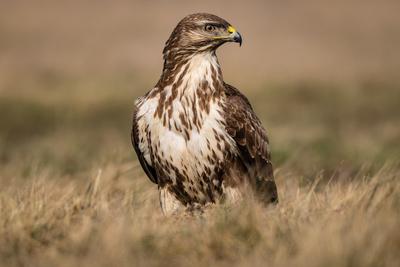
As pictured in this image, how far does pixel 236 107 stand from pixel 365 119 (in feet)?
26.8

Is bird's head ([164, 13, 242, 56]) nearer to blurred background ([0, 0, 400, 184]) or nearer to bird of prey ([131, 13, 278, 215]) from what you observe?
bird of prey ([131, 13, 278, 215])

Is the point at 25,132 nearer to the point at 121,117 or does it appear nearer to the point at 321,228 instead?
the point at 121,117

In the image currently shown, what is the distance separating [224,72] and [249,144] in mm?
11041

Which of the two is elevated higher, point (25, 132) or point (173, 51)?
point (173, 51)

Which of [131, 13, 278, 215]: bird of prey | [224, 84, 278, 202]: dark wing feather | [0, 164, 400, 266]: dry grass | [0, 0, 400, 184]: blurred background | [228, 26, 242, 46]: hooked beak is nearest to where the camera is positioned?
[0, 164, 400, 266]: dry grass

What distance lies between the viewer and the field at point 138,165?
4945 mm

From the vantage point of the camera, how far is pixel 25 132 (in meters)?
13.2

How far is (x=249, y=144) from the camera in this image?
669cm

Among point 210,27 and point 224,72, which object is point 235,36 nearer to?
point 210,27

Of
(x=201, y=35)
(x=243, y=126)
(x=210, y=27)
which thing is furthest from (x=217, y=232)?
(x=210, y=27)

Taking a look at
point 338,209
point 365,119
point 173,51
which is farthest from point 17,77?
point 338,209

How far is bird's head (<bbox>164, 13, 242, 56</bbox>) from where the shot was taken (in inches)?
263

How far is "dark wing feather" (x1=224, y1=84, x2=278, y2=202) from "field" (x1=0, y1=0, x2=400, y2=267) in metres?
0.27

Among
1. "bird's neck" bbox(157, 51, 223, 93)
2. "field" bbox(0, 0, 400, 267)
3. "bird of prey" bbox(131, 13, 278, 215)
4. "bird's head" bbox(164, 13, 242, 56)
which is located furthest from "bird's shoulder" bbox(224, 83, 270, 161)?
"field" bbox(0, 0, 400, 267)
